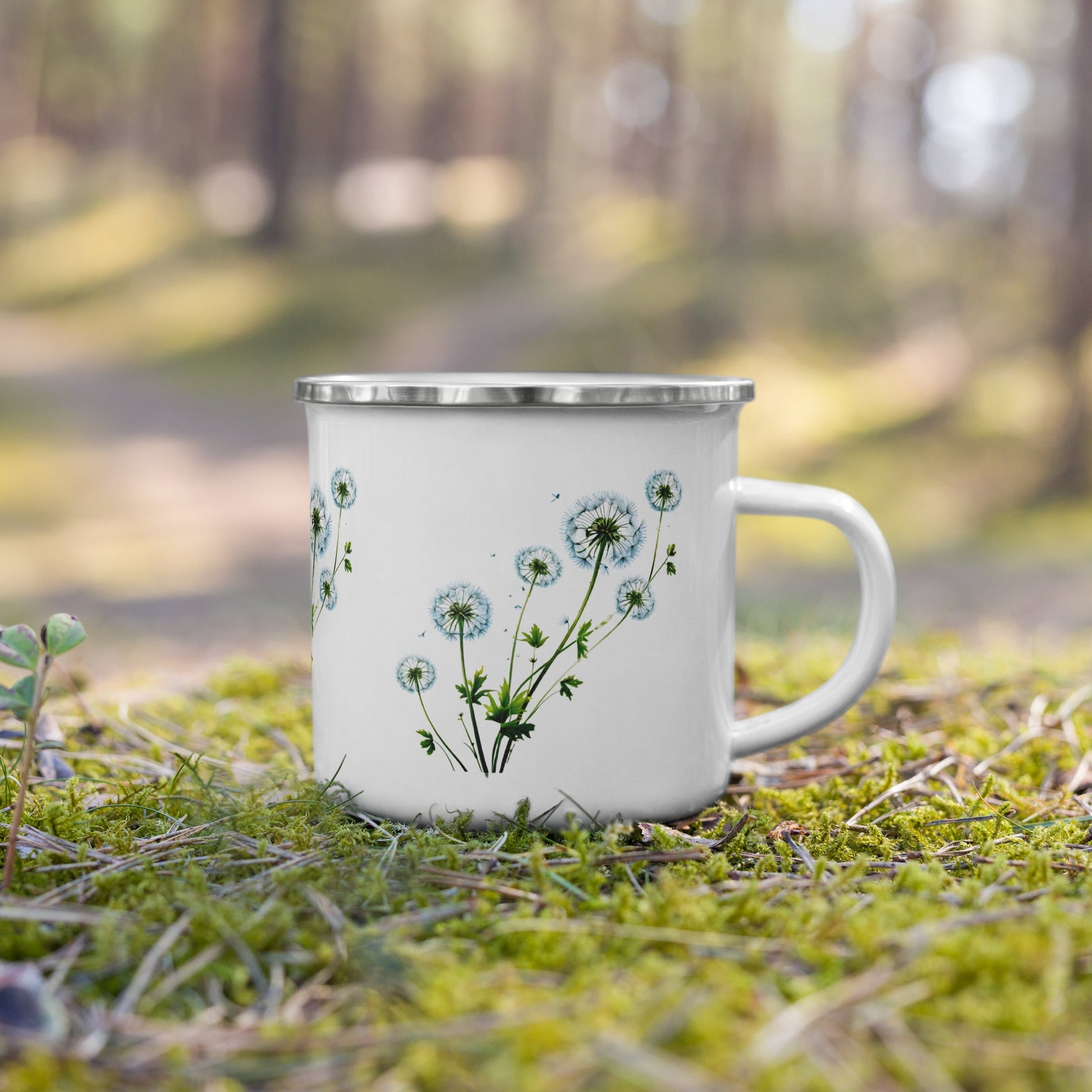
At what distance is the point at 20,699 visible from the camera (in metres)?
1.14

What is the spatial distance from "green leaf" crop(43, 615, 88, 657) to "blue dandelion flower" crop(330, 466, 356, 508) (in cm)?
36

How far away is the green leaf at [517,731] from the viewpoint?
1.34 metres

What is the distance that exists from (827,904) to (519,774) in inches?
15.9

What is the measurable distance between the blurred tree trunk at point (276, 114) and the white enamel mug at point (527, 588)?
14438 millimetres

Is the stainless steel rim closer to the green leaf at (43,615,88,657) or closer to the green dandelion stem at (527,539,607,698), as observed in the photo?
the green dandelion stem at (527,539,607,698)

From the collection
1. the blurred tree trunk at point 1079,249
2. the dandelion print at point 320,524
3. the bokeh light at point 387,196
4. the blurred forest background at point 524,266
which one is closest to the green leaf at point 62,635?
the dandelion print at point 320,524

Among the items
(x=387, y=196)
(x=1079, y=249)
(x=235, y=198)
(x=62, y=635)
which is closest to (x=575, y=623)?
(x=62, y=635)

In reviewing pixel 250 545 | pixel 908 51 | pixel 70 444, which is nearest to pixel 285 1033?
pixel 250 545

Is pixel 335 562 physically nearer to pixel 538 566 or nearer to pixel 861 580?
pixel 538 566

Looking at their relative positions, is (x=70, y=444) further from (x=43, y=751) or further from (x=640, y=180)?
(x=640, y=180)

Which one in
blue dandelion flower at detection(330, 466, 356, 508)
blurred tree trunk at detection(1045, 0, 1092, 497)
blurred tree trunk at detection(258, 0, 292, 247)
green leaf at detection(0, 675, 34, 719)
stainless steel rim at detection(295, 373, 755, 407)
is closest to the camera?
green leaf at detection(0, 675, 34, 719)

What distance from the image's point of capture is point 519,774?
1357 mm

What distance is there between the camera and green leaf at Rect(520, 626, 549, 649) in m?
1.32

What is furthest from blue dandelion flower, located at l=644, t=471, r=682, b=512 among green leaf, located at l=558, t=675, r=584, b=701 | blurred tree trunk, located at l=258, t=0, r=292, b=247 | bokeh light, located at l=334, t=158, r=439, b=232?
bokeh light, located at l=334, t=158, r=439, b=232
